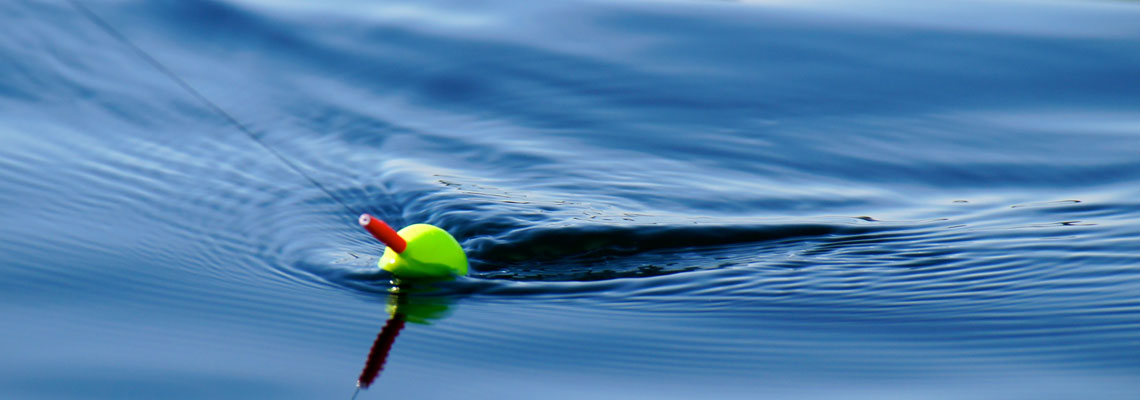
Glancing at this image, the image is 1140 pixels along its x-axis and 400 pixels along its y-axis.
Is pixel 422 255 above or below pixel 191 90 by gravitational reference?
below

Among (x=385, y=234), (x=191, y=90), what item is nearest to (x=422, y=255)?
(x=385, y=234)

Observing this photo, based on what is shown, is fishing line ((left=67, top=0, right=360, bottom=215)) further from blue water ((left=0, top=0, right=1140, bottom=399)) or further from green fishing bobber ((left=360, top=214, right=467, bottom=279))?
green fishing bobber ((left=360, top=214, right=467, bottom=279))

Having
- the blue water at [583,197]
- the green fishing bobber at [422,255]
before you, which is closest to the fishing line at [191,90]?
the blue water at [583,197]

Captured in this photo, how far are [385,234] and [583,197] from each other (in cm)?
83

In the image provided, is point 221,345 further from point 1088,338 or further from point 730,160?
point 730,160

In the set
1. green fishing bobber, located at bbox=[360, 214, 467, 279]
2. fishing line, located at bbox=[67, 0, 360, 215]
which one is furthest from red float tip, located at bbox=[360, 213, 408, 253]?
fishing line, located at bbox=[67, 0, 360, 215]

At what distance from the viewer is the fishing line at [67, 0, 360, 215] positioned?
266 centimetres

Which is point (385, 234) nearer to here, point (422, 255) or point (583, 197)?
point (422, 255)

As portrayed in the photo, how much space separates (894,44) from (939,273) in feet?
6.27

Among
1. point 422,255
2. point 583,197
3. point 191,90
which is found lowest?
point 422,255

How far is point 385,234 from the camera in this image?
1889 mm

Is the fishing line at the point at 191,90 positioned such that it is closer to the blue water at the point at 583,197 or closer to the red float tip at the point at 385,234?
the blue water at the point at 583,197

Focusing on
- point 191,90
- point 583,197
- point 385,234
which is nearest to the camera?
point 385,234

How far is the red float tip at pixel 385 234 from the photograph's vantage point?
183 centimetres
